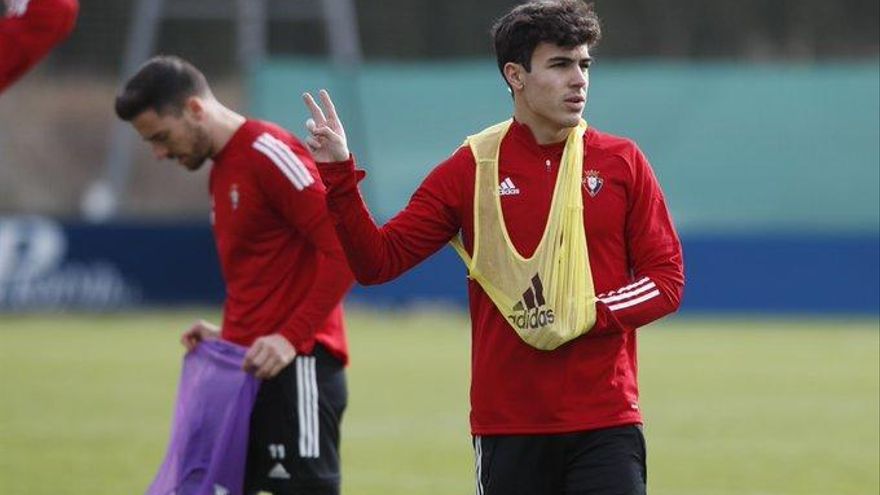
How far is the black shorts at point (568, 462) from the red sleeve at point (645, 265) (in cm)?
36

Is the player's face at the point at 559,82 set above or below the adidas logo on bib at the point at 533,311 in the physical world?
above

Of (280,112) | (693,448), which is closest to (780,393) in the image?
(693,448)

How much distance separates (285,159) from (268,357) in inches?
31.4

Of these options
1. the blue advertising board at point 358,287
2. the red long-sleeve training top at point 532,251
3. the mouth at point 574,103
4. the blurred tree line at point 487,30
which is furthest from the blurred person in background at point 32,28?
the blurred tree line at point 487,30

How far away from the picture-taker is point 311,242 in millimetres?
7469

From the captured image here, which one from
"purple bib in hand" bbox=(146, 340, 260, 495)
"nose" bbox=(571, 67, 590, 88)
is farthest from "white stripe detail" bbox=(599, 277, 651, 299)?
"purple bib in hand" bbox=(146, 340, 260, 495)

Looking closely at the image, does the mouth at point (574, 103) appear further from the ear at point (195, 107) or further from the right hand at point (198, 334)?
the right hand at point (198, 334)

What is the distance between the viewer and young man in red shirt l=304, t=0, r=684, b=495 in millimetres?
6043

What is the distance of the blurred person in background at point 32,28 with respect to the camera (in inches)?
220

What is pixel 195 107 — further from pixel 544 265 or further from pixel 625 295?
pixel 625 295

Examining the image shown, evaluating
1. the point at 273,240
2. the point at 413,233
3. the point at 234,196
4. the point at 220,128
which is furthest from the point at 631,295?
the point at 220,128

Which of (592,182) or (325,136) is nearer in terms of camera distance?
(325,136)

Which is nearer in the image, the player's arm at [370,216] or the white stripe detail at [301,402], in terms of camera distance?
the player's arm at [370,216]

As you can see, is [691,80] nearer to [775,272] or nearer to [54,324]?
[775,272]
